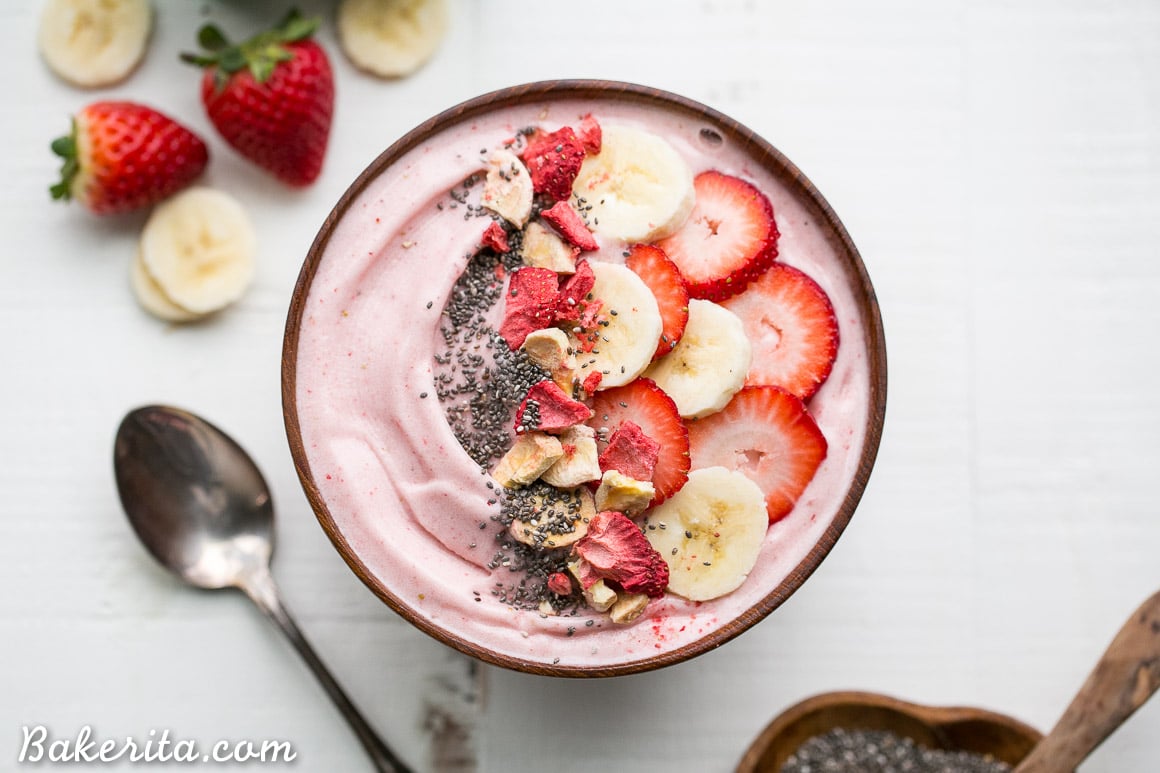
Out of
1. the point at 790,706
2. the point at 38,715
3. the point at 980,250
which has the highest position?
the point at 980,250

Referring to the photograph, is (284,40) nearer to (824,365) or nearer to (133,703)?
(824,365)

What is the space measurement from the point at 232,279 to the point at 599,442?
136 cm

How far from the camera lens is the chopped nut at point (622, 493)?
7.28ft

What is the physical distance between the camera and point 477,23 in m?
3.13

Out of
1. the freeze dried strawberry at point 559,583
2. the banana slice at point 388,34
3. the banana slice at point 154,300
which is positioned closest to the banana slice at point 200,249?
the banana slice at point 154,300

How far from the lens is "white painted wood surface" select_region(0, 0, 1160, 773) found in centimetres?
298

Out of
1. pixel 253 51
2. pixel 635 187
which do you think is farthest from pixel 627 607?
pixel 253 51

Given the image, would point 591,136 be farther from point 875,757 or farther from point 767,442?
point 875,757

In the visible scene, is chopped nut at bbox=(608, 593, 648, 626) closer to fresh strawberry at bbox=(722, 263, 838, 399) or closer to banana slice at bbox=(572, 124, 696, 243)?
fresh strawberry at bbox=(722, 263, 838, 399)

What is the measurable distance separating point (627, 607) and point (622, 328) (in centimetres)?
65

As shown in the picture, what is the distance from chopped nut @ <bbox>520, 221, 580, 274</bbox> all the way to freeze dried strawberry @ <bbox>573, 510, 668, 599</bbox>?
23.0 inches

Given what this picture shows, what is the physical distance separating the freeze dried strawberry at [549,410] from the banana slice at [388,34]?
137cm

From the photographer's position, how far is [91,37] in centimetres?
305

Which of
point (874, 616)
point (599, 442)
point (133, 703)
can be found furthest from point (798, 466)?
point (133, 703)
